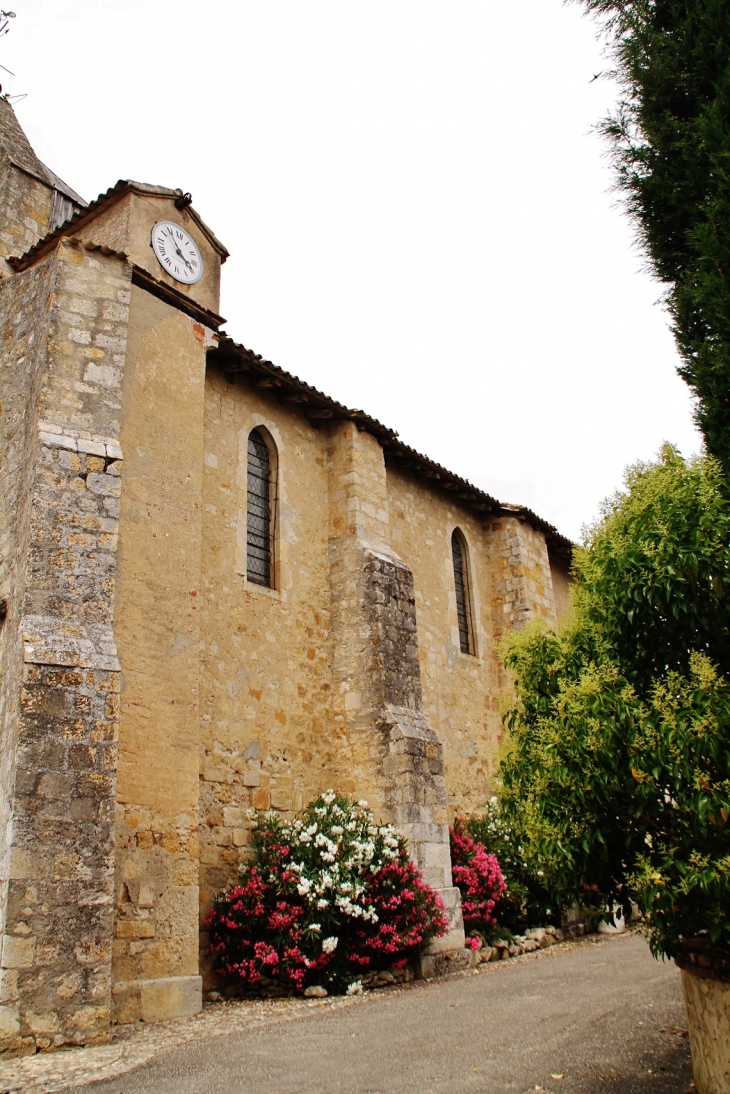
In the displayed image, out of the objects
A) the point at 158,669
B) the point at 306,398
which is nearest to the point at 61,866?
the point at 158,669

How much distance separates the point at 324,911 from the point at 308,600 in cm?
387

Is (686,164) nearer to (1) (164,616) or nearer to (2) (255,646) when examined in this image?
(1) (164,616)

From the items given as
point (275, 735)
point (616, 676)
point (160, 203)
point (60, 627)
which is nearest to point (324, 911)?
point (275, 735)

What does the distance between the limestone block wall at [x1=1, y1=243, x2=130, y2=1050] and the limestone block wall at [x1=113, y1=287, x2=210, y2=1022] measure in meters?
0.46

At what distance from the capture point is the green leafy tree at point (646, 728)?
163 inches

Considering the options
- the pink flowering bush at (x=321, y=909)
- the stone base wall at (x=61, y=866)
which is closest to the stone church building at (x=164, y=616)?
the stone base wall at (x=61, y=866)

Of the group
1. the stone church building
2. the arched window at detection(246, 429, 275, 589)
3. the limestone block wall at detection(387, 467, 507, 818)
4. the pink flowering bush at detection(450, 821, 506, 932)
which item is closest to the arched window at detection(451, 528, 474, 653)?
the limestone block wall at detection(387, 467, 507, 818)

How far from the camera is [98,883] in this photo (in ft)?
20.5

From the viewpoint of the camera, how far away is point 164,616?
7965 mm

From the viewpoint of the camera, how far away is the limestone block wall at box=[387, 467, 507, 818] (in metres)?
12.8

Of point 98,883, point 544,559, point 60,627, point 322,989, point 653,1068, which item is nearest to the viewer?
point 653,1068

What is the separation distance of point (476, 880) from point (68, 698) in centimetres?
632

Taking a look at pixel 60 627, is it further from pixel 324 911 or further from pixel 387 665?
pixel 387 665

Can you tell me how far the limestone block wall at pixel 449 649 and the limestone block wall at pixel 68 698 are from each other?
19.3 feet
